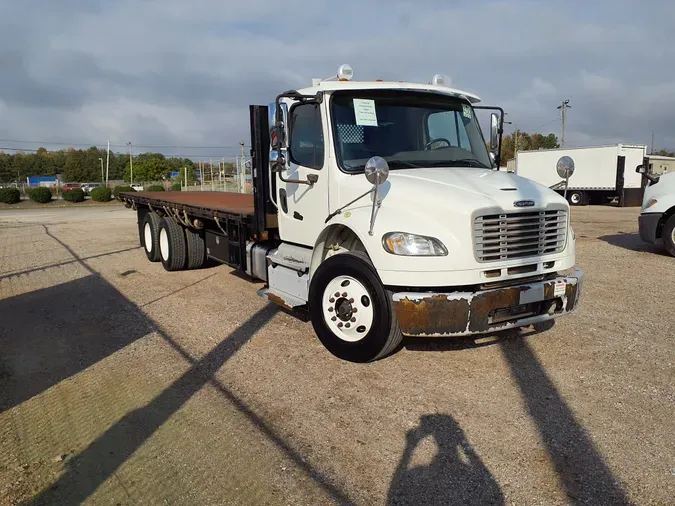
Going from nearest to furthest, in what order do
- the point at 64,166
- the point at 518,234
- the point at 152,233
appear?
1. the point at 518,234
2. the point at 152,233
3. the point at 64,166

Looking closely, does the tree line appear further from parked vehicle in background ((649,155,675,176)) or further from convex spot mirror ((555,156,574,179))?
convex spot mirror ((555,156,574,179))

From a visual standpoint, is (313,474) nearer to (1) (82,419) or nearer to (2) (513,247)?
(1) (82,419)

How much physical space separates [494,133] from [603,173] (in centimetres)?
2583

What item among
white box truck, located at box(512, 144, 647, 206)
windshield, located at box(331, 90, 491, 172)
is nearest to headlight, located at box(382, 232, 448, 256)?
windshield, located at box(331, 90, 491, 172)

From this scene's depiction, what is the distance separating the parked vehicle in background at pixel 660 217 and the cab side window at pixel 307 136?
26.7 ft

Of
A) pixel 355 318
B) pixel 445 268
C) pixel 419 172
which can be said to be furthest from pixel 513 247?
pixel 355 318

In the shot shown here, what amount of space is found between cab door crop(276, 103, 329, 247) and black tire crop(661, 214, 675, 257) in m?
8.23

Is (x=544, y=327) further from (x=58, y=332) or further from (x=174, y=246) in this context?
(x=174, y=246)

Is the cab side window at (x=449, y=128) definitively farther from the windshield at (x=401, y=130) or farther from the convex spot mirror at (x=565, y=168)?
the convex spot mirror at (x=565, y=168)

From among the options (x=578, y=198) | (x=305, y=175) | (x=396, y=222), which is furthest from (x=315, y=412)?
(x=578, y=198)

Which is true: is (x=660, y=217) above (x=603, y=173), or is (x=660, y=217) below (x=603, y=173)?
below

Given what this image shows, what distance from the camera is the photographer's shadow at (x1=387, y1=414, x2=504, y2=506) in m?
3.01

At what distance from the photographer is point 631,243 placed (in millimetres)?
12961

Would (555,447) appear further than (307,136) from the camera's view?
No
